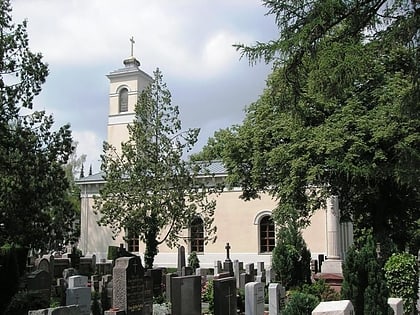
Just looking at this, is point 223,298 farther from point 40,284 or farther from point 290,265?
point 290,265

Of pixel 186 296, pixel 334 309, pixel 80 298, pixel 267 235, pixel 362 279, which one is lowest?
pixel 80 298

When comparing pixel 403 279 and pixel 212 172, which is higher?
pixel 212 172

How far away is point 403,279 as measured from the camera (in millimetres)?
12094

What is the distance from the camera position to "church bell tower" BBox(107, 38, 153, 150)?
39.7 meters

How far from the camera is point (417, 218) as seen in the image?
20.8m

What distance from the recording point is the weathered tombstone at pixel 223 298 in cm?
1012

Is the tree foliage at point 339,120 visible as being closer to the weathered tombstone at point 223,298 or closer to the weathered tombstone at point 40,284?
the weathered tombstone at point 223,298

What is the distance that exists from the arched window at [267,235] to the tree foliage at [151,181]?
364 inches

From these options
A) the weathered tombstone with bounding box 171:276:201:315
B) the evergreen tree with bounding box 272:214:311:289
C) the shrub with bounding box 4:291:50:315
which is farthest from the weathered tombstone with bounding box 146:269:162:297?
the weathered tombstone with bounding box 171:276:201:315

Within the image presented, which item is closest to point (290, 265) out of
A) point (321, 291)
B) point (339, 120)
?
point (321, 291)

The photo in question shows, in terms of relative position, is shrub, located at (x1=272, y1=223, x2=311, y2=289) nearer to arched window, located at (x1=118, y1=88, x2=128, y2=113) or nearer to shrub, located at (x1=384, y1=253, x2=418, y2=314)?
shrub, located at (x1=384, y1=253, x2=418, y2=314)

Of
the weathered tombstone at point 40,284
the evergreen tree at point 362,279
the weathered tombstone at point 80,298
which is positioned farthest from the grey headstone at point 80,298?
the evergreen tree at point 362,279

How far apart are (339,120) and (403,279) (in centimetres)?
681

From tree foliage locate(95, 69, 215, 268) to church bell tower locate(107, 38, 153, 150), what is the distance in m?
17.5
